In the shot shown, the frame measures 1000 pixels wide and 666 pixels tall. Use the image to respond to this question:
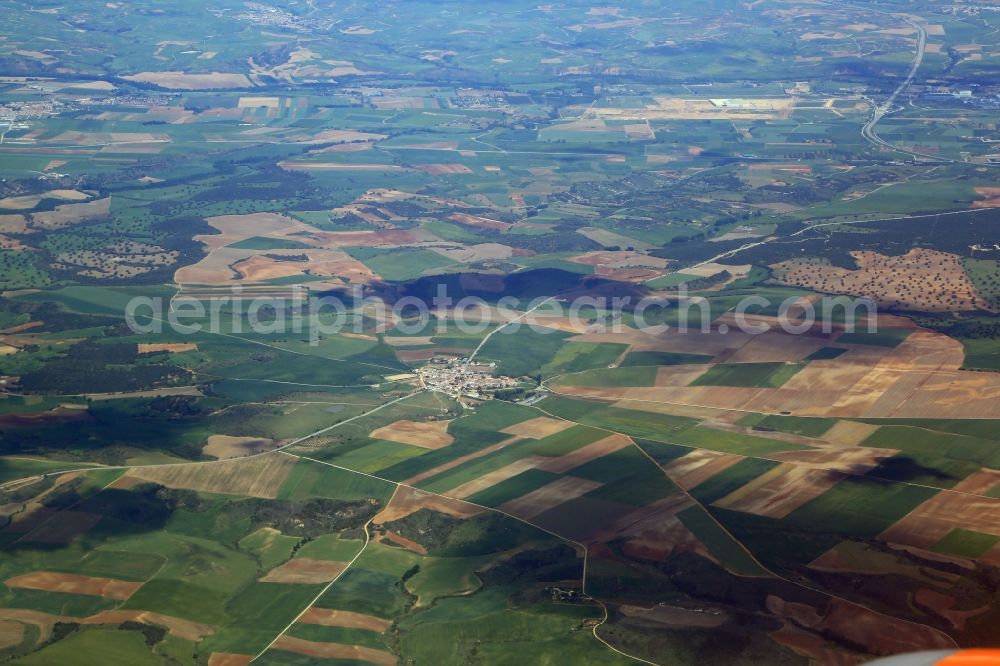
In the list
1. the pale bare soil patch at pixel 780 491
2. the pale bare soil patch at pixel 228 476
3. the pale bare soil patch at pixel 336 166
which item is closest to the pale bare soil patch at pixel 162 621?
the pale bare soil patch at pixel 228 476

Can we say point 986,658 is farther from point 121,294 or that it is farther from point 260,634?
point 121,294

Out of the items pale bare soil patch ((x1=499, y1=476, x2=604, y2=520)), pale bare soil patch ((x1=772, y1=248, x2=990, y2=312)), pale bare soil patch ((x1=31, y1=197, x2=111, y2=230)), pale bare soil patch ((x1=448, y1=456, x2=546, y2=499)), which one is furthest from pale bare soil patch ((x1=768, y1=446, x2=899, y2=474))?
pale bare soil patch ((x1=31, y1=197, x2=111, y2=230))

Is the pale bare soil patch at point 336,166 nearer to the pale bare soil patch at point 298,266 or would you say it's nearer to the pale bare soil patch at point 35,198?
the pale bare soil patch at point 35,198

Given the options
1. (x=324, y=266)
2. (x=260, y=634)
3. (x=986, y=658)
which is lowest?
(x=260, y=634)

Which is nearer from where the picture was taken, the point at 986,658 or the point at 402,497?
the point at 986,658

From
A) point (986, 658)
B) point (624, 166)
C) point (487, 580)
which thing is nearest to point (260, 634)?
point (487, 580)

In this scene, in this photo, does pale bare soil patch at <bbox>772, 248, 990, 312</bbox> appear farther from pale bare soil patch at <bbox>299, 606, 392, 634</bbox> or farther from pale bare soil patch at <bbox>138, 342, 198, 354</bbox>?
pale bare soil patch at <bbox>299, 606, 392, 634</bbox>

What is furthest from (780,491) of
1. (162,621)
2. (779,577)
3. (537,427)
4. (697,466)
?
(162,621)
